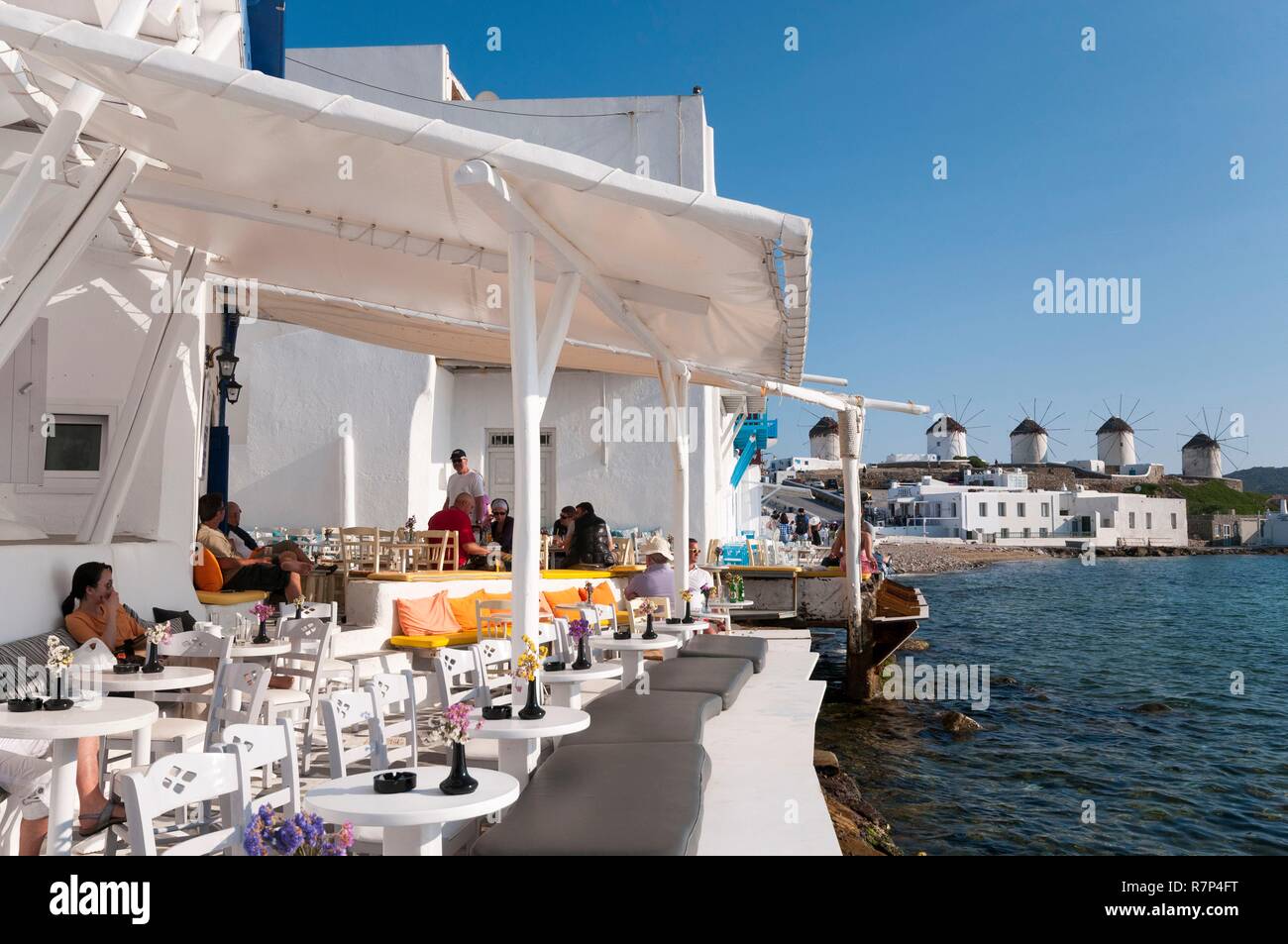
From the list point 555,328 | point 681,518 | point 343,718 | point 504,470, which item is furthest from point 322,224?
point 504,470

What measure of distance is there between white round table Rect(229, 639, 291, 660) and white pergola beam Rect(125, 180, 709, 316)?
8.96ft

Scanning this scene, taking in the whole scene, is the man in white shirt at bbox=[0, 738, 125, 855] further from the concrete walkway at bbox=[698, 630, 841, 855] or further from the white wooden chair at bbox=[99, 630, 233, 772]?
the concrete walkway at bbox=[698, 630, 841, 855]

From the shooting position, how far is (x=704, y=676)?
7188 mm

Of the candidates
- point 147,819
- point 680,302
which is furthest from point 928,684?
point 147,819

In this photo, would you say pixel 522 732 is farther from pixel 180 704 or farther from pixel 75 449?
pixel 75 449

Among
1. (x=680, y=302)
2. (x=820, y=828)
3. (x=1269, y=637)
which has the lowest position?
(x=1269, y=637)

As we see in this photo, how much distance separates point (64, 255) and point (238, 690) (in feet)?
9.58

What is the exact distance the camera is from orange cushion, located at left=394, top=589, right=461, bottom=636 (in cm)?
870

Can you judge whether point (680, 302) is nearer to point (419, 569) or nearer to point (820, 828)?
point (820, 828)

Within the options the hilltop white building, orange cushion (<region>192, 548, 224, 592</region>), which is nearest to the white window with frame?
orange cushion (<region>192, 548, 224, 592</region>)

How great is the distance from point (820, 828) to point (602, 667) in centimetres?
191

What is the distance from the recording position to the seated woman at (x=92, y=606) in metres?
5.95
